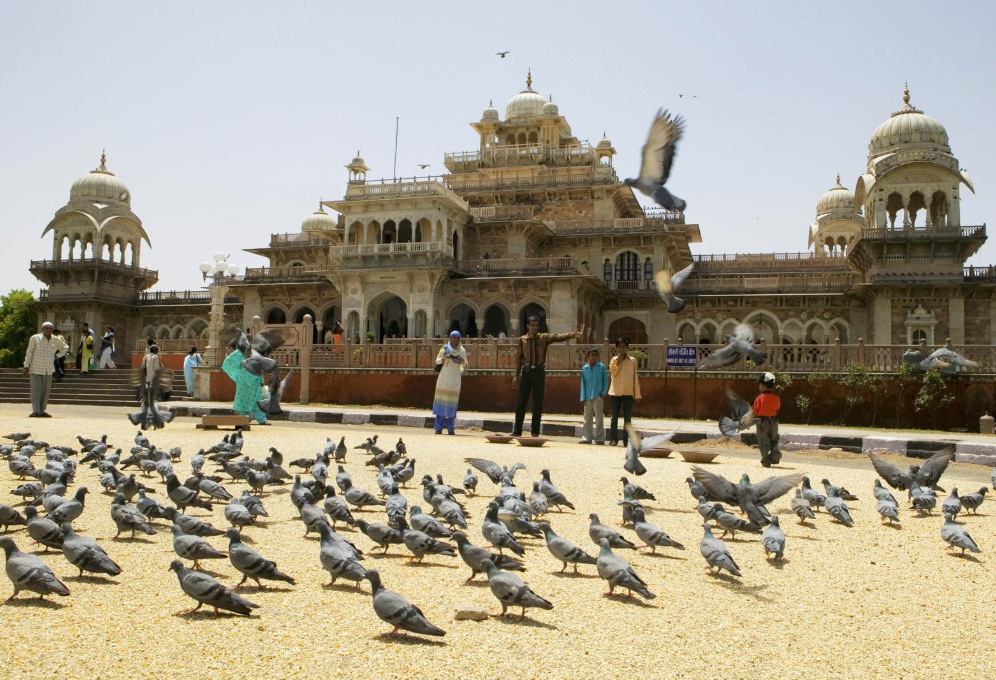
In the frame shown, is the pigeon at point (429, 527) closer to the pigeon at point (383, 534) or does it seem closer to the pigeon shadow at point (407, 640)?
the pigeon at point (383, 534)

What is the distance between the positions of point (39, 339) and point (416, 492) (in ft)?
33.3

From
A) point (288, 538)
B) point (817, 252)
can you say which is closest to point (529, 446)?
point (288, 538)

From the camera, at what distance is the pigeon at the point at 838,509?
24.2 ft

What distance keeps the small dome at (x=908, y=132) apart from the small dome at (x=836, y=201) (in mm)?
16839

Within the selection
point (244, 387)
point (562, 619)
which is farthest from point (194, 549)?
point (244, 387)

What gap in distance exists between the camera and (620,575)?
16.1 feet

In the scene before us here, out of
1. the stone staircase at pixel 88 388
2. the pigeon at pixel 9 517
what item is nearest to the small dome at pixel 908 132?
the stone staircase at pixel 88 388

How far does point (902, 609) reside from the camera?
5070mm

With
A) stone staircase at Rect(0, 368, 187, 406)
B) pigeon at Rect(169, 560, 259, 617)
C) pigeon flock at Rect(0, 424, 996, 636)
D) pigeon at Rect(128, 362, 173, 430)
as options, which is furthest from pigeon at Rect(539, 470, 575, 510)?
stone staircase at Rect(0, 368, 187, 406)

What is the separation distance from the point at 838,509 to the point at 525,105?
1529 inches

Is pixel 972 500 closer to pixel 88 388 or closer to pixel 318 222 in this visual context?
pixel 88 388

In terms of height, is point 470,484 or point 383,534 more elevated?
point 470,484

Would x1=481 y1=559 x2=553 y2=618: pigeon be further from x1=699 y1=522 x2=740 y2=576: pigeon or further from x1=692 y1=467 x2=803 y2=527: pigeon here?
x1=692 y1=467 x2=803 y2=527: pigeon

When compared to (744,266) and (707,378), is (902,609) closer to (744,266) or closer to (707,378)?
(707,378)
